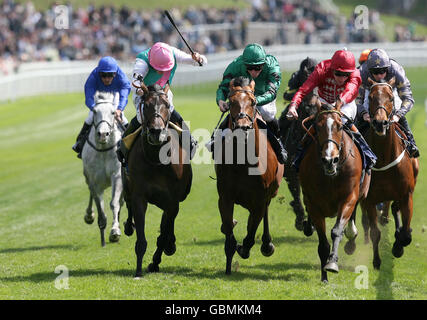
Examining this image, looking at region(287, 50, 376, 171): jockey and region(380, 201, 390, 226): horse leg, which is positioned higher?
region(287, 50, 376, 171): jockey

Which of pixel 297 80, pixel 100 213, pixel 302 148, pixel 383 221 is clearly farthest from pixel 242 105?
pixel 383 221

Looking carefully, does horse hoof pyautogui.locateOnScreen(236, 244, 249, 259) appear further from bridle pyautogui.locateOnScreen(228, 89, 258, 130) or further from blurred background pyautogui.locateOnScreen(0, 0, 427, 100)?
blurred background pyautogui.locateOnScreen(0, 0, 427, 100)

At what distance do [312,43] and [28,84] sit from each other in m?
13.3

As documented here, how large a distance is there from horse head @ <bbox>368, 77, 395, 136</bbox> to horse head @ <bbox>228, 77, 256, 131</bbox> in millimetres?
1522

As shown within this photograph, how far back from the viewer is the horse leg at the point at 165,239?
10312 millimetres

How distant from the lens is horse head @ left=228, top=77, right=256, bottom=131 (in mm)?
9234

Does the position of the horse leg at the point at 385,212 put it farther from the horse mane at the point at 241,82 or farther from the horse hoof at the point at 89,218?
the horse hoof at the point at 89,218

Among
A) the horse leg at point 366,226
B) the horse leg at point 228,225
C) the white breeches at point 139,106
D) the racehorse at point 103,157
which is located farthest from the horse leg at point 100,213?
the horse leg at point 366,226

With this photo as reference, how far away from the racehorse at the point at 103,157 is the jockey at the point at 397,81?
3497mm

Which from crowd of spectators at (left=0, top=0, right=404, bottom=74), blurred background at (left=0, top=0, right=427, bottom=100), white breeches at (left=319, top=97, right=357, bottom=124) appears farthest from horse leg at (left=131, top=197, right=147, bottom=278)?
crowd of spectators at (left=0, top=0, right=404, bottom=74)

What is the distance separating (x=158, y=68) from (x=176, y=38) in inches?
1172

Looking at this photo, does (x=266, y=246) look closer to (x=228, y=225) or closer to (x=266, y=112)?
(x=228, y=225)

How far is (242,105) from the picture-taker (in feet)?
30.6

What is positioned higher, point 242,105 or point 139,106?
point 242,105
